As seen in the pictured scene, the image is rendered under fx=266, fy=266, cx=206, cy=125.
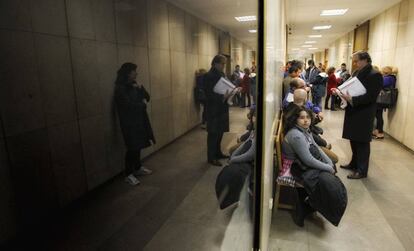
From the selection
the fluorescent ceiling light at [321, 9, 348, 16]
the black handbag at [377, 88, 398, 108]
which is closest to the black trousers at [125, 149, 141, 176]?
the black handbag at [377, 88, 398, 108]

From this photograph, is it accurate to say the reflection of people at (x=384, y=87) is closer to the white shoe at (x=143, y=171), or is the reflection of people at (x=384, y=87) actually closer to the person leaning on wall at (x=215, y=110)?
the person leaning on wall at (x=215, y=110)

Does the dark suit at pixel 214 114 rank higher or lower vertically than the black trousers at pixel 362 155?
higher

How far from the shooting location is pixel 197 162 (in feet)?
1.78

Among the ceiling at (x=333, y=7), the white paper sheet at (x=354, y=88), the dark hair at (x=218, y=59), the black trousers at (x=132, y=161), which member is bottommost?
the white paper sheet at (x=354, y=88)

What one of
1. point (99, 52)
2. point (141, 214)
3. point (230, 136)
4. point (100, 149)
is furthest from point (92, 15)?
point (230, 136)

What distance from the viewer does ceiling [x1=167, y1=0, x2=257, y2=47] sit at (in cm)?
48

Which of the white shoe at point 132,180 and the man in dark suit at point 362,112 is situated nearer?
the white shoe at point 132,180

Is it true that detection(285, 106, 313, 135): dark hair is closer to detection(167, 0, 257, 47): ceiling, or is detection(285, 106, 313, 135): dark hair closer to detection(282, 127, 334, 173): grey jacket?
detection(282, 127, 334, 173): grey jacket

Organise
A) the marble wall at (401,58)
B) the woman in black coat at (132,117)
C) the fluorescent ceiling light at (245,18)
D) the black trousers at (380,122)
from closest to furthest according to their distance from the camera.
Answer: the woman in black coat at (132,117), the fluorescent ceiling light at (245,18), the marble wall at (401,58), the black trousers at (380,122)

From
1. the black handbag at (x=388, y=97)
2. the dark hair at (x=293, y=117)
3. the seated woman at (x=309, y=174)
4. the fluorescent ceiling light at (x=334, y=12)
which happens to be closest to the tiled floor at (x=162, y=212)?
the seated woman at (x=309, y=174)

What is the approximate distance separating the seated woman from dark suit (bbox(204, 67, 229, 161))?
2106 millimetres

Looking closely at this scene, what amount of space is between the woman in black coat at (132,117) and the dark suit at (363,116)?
359 cm

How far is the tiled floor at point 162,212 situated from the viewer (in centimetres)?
35

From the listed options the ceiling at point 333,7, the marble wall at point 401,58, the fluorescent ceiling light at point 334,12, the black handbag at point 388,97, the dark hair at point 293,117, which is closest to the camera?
the dark hair at point 293,117
